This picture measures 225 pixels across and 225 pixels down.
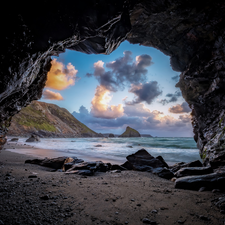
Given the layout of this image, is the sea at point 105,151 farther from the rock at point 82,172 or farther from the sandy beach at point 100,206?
the sandy beach at point 100,206

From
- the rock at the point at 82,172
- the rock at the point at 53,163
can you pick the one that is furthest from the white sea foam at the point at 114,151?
the rock at the point at 82,172

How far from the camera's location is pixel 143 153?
801 centimetres

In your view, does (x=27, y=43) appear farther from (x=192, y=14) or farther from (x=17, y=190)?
(x=192, y=14)

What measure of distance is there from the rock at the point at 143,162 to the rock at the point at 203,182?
2.94 m

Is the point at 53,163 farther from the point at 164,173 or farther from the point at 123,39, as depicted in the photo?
the point at 123,39

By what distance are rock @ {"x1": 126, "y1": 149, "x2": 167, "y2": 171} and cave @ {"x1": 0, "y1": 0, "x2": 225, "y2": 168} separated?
263 centimetres

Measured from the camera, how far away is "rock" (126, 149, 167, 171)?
7.03m

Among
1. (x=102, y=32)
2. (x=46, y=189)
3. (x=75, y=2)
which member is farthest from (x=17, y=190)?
(x=102, y=32)

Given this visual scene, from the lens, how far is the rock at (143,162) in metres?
7.03

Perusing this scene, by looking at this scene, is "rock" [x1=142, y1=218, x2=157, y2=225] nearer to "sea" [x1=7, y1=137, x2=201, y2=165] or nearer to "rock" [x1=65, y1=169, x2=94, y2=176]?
"rock" [x1=65, y1=169, x2=94, y2=176]

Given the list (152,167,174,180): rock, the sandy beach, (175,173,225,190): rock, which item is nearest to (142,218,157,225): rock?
the sandy beach

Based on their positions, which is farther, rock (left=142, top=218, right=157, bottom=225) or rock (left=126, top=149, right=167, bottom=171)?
rock (left=126, top=149, right=167, bottom=171)

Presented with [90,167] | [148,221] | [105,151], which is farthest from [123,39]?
[105,151]

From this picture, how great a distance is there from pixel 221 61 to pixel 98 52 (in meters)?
7.50
